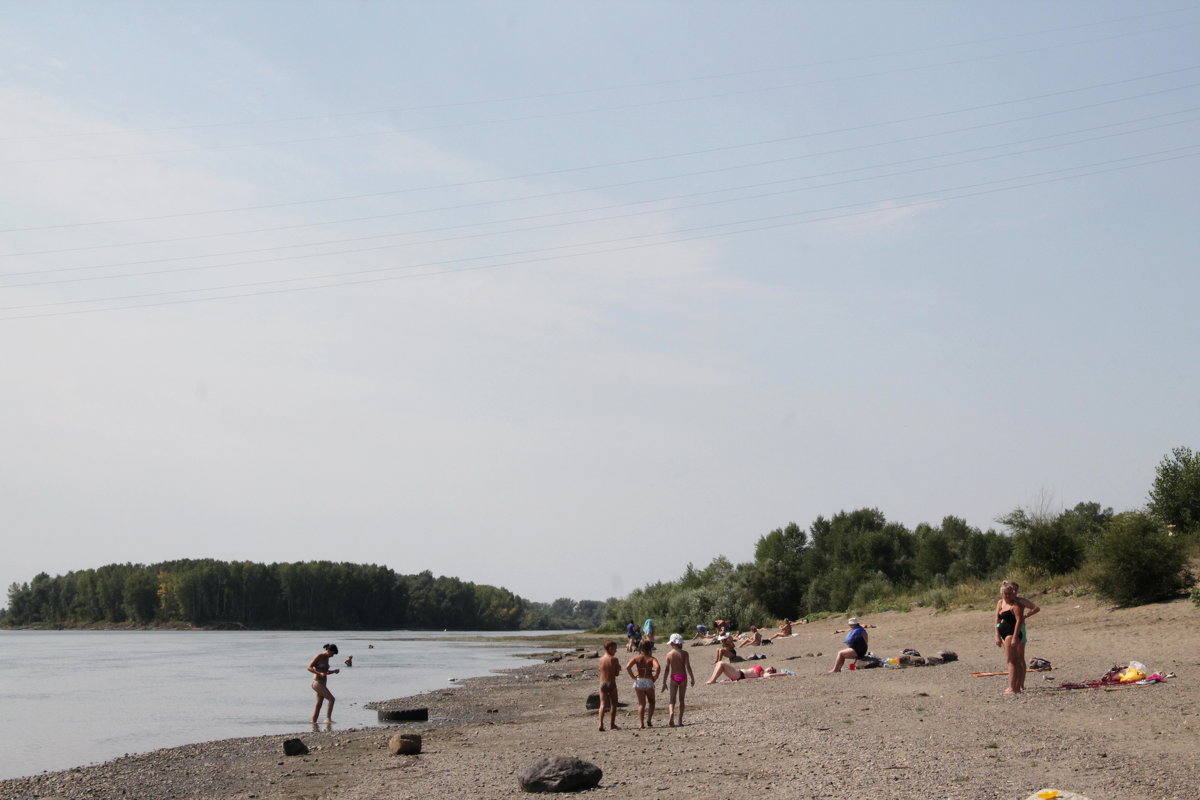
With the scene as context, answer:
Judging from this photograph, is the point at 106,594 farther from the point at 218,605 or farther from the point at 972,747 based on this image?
the point at 972,747

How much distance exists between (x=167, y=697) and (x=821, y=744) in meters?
31.2

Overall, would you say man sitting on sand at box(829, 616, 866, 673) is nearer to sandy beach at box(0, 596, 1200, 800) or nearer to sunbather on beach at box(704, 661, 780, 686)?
sandy beach at box(0, 596, 1200, 800)

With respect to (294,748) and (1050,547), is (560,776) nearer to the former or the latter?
(294,748)

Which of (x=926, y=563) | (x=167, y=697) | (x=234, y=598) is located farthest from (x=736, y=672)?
(x=234, y=598)

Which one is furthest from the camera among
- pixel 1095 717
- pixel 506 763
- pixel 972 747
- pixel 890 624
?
pixel 890 624

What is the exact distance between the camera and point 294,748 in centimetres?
1972

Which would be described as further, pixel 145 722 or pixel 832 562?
pixel 832 562

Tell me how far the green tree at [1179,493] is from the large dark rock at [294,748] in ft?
93.0

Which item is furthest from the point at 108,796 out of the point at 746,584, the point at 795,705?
the point at 746,584

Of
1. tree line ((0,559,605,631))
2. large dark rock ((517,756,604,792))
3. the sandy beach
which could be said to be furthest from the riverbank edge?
tree line ((0,559,605,631))

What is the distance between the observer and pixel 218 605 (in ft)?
506

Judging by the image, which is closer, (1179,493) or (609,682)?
(609,682)

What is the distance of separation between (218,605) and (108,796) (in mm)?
148011

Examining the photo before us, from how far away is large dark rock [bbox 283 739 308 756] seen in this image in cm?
1967
